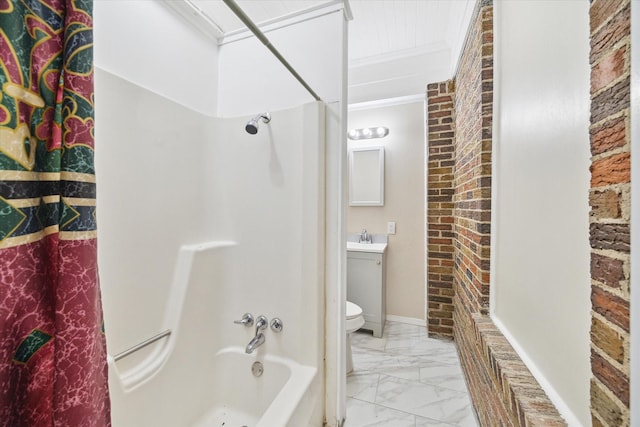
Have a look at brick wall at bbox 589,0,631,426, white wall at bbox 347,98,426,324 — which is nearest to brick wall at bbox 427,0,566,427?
white wall at bbox 347,98,426,324

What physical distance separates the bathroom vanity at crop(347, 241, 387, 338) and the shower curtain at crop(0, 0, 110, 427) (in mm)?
2295

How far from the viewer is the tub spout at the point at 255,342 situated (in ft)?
4.52

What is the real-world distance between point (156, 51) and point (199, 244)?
1056 mm

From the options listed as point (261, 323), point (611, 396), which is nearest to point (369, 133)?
point (261, 323)

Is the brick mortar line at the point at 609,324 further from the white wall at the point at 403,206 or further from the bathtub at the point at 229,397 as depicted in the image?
the white wall at the point at 403,206

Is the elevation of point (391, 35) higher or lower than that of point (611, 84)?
higher

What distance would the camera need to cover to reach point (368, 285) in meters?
2.62

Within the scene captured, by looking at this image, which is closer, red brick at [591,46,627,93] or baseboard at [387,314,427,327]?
red brick at [591,46,627,93]

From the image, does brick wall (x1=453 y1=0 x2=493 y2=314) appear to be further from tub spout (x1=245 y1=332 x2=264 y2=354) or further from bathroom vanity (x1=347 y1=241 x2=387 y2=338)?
tub spout (x1=245 y1=332 x2=264 y2=354)

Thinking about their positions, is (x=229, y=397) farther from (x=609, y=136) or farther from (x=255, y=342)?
(x=609, y=136)

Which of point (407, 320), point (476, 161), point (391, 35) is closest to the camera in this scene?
point (476, 161)

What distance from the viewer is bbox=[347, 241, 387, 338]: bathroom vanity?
257 centimetres

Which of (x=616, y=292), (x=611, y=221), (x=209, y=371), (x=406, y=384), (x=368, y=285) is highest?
(x=611, y=221)

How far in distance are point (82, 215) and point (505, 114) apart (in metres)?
1.67
